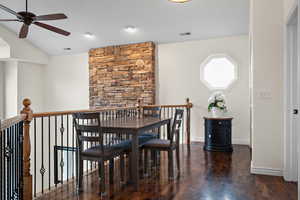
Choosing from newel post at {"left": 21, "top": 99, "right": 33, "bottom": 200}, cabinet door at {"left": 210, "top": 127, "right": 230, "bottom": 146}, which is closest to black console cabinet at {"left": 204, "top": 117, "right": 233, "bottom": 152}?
cabinet door at {"left": 210, "top": 127, "right": 230, "bottom": 146}

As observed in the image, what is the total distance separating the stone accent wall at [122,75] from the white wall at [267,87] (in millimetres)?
3178

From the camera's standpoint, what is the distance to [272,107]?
10.1 ft

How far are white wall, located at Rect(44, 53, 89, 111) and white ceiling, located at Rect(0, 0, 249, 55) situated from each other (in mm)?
1265

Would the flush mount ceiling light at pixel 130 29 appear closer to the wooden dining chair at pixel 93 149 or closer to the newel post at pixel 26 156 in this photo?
the wooden dining chair at pixel 93 149

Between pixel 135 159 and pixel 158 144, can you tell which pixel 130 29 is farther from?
pixel 135 159

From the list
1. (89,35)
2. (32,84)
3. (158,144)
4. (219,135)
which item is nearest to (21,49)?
(32,84)

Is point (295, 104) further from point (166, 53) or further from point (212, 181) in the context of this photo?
point (166, 53)

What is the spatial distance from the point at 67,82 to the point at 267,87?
241 inches

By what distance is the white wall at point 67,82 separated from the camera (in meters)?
7.03

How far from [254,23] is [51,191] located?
3.61 meters

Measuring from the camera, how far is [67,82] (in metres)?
7.26

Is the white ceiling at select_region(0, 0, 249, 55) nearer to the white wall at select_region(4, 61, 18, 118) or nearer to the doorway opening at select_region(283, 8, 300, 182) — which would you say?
the white wall at select_region(4, 61, 18, 118)

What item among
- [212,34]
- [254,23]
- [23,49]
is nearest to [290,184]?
[254,23]

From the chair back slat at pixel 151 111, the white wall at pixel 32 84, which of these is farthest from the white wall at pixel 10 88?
the chair back slat at pixel 151 111
